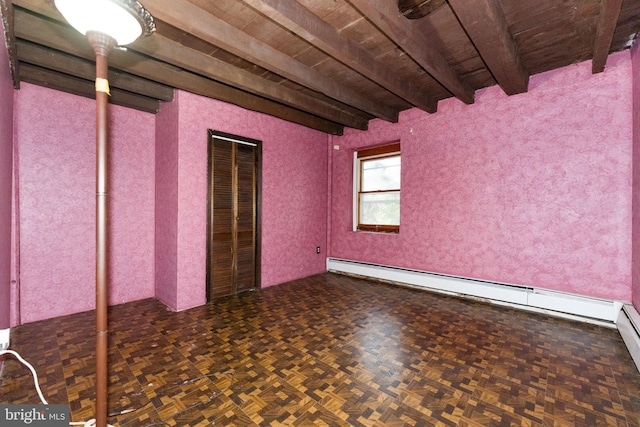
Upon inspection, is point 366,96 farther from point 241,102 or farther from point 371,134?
point 241,102

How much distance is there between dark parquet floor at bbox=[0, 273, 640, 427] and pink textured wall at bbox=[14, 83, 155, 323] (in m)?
0.41

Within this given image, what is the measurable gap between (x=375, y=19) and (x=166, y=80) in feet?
7.15

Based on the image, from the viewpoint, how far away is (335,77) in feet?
11.1

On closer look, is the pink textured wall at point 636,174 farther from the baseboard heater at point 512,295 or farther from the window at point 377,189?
the window at point 377,189

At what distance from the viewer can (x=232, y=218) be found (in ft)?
12.9

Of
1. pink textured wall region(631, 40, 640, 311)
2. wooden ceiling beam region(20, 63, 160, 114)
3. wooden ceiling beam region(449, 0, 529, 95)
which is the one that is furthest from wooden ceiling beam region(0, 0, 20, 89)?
pink textured wall region(631, 40, 640, 311)

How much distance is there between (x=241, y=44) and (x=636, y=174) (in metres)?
3.81

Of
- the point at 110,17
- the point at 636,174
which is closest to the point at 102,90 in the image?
the point at 110,17

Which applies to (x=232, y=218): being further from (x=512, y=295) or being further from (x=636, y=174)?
(x=636, y=174)

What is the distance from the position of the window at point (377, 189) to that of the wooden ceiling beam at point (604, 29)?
2424mm

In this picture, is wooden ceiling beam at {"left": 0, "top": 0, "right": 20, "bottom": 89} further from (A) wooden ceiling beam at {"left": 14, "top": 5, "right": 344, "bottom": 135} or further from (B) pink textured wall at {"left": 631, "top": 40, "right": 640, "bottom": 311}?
(B) pink textured wall at {"left": 631, "top": 40, "right": 640, "bottom": 311}

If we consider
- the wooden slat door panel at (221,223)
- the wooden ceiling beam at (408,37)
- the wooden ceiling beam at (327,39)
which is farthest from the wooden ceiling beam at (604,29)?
the wooden slat door panel at (221,223)

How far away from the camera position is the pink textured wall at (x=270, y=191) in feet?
11.2

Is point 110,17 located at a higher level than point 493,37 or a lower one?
lower
